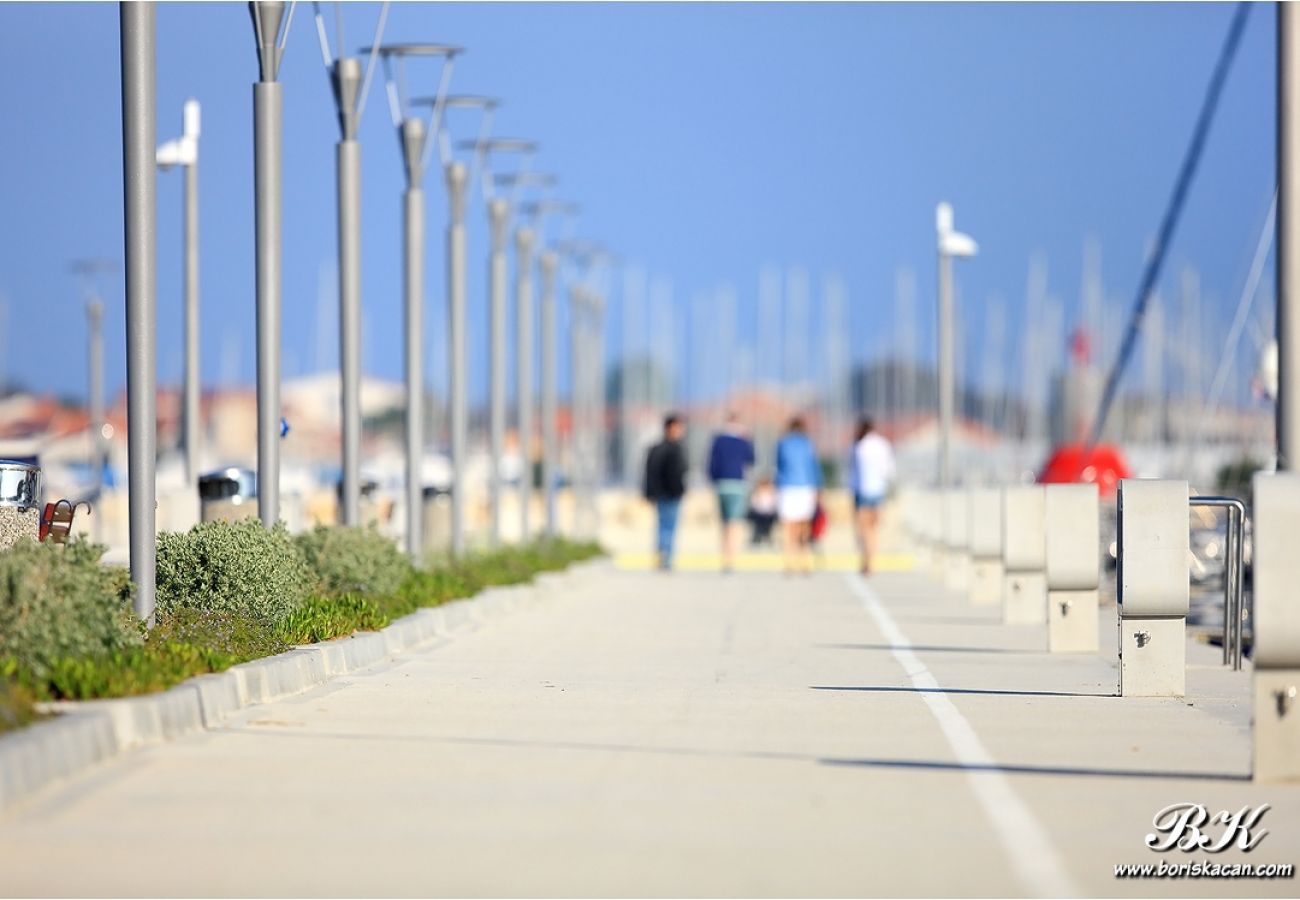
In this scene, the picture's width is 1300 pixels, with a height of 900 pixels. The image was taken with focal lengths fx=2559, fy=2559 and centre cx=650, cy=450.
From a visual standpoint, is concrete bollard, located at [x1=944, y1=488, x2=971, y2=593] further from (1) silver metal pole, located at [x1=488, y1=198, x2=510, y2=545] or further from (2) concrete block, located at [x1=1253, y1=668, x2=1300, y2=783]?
(2) concrete block, located at [x1=1253, y1=668, x2=1300, y2=783]

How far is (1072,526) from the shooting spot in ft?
58.4

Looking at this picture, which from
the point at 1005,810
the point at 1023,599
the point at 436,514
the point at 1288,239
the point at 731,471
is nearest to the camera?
the point at 1005,810

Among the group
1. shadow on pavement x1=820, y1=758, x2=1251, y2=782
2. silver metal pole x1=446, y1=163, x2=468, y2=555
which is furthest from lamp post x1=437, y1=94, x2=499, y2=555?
shadow on pavement x1=820, y1=758, x2=1251, y2=782

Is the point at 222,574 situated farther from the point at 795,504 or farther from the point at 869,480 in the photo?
the point at 869,480

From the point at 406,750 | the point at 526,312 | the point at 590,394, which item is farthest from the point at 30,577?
the point at 590,394

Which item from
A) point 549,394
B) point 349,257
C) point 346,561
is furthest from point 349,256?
point 549,394

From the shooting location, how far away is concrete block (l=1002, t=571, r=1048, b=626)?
22578 mm

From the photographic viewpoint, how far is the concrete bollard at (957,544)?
30.6 m

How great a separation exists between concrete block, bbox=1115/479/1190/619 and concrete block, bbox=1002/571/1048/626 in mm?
7816

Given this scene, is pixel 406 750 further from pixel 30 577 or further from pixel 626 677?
pixel 626 677

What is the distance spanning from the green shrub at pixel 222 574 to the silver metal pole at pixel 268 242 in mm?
3179

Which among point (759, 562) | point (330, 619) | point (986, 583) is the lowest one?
point (759, 562)

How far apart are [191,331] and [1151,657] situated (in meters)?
17.9

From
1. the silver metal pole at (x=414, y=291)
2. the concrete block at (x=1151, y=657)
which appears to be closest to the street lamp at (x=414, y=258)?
the silver metal pole at (x=414, y=291)
